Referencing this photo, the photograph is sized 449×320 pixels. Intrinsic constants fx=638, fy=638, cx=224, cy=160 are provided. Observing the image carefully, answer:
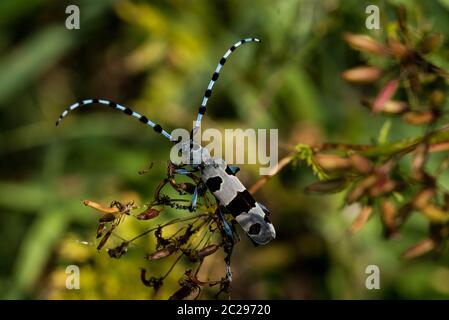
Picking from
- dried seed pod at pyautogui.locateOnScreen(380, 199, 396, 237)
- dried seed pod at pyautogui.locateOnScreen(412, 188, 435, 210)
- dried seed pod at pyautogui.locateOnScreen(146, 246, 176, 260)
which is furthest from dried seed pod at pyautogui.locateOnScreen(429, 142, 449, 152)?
dried seed pod at pyautogui.locateOnScreen(146, 246, 176, 260)

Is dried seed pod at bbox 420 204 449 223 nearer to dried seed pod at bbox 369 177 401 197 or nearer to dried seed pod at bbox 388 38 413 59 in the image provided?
dried seed pod at bbox 369 177 401 197

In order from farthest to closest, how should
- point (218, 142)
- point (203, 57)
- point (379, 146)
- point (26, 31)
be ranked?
1. point (26, 31)
2. point (203, 57)
3. point (218, 142)
4. point (379, 146)

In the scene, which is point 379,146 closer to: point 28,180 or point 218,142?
point 218,142

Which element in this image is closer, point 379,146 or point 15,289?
point 379,146

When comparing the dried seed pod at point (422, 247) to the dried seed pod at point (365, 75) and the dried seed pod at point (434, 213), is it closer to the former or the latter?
the dried seed pod at point (434, 213)

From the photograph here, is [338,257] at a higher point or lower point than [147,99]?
lower

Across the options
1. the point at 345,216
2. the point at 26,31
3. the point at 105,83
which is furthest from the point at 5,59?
the point at 345,216
